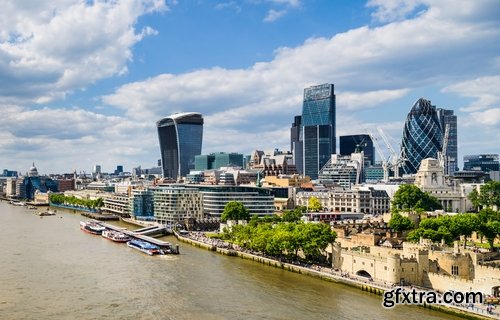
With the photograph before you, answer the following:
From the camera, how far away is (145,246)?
95.8 m

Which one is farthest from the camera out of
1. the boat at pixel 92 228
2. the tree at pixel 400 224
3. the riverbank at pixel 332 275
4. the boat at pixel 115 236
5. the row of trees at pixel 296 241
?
A: the boat at pixel 92 228

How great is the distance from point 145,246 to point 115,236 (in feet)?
62.0

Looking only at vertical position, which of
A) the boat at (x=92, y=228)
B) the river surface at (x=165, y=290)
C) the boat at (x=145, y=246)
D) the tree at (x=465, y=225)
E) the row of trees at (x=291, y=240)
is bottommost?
the river surface at (x=165, y=290)

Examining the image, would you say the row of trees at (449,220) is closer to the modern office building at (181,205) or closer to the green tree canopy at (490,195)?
the green tree canopy at (490,195)

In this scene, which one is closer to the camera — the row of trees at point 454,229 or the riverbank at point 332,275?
the riverbank at point 332,275

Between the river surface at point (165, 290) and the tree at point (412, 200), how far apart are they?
6733cm

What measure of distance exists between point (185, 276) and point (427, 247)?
30660 mm

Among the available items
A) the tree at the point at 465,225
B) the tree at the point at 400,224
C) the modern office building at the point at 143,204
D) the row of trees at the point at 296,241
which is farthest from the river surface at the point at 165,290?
the modern office building at the point at 143,204

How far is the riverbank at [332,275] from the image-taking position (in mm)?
50719

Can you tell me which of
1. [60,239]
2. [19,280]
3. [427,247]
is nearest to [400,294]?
[427,247]

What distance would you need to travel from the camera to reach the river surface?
2101 inches

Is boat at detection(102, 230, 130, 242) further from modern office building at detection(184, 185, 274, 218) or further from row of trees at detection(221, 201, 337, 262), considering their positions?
row of trees at detection(221, 201, 337, 262)

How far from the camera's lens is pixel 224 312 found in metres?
53.7

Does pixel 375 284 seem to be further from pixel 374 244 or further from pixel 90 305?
pixel 90 305
